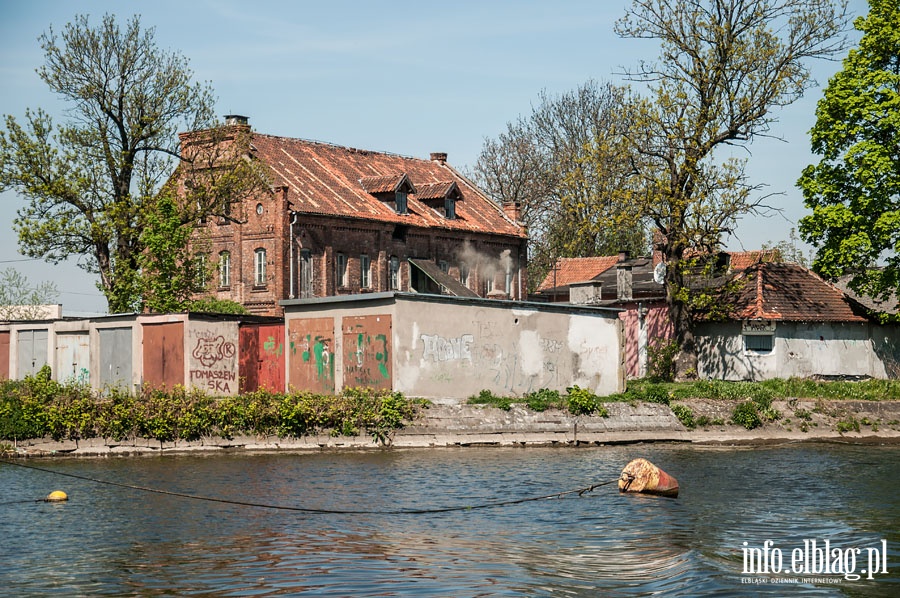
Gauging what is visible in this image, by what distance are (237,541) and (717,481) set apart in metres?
12.5

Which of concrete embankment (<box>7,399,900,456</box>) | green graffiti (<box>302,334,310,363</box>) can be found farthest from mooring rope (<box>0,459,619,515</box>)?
green graffiti (<box>302,334,310,363</box>)

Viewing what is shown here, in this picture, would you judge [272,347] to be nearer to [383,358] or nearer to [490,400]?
[383,358]

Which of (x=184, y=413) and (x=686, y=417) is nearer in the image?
(x=184, y=413)

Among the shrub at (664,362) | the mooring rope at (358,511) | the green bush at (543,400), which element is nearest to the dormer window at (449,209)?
the shrub at (664,362)

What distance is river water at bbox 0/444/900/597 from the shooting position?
1547 centimetres

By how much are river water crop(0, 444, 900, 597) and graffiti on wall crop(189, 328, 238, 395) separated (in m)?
6.93

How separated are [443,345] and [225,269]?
789 inches

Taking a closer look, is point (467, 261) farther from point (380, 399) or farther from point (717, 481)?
point (717, 481)

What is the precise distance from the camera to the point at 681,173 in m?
44.8

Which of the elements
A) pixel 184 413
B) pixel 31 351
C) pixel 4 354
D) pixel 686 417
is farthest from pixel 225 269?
pixel 686 417

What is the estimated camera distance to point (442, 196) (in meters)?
60.1

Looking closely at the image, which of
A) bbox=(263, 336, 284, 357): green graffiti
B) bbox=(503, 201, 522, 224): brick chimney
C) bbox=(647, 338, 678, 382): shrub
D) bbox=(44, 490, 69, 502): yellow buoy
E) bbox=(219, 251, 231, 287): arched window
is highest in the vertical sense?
bbox=(503, 201, 522, 224): brick chimney

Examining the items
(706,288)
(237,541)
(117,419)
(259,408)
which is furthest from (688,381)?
(237,541)

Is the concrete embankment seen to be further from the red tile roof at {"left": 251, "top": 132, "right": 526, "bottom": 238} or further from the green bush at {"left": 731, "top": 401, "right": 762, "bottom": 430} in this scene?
the red tile roof at {"left": 251, "top": 132, "right": 526, "bottom": 238}
